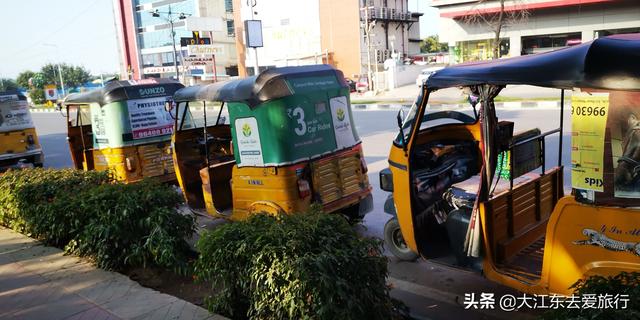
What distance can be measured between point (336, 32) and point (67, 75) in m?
49.9

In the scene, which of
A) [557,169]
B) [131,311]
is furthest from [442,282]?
[131,311]

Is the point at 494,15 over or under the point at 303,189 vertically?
over

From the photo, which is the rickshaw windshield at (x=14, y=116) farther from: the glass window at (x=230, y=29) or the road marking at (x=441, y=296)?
the glass window at (x=230, y=29)

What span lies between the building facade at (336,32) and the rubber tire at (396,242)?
35080 mm

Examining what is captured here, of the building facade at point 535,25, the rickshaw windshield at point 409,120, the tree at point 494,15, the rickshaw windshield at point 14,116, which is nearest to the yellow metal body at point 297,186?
the rickshaw windshield at point 409,120

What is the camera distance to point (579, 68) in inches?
119

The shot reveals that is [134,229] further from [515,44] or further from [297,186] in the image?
[515,44]

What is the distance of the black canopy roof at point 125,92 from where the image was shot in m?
8.16

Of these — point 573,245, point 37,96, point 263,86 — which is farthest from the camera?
point 37,96

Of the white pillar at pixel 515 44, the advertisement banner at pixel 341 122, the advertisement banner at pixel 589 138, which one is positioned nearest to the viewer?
the advertisement banner at pixel 589 138

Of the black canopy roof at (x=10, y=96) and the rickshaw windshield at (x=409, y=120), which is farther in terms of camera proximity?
the black canopy roof at (x=10, y=96)

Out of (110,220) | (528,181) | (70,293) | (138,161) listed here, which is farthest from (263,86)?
(138,161)

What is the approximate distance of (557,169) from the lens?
479cm

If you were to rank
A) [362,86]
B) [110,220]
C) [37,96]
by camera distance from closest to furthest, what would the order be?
[110,220], [362,86], [37,96]
